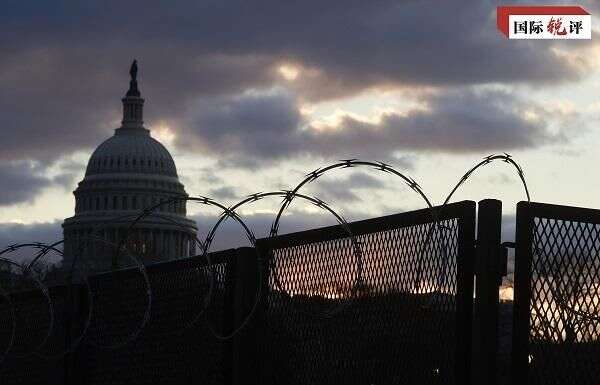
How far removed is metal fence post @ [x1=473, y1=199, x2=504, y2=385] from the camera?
14.5 metres

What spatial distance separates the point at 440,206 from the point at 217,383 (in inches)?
240

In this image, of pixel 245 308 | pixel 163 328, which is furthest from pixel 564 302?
pixel 163 328

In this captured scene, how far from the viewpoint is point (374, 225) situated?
1669 centimetres

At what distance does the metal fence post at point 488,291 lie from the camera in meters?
14.5

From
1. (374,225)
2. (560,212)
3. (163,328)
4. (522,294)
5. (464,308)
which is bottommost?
(464,308)

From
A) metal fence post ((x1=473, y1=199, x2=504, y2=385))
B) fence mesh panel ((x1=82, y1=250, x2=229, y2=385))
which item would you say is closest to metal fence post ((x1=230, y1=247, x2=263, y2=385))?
fence mesh panel ((x1=82, y1=250, x2=229, y2=385))

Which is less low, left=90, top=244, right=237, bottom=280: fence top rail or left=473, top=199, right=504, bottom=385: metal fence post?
left=90, top=244, right=237, bottom=280: fence top rail

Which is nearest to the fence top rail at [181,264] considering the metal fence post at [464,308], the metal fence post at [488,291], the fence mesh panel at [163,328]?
the fence mesh panel at [163,328]

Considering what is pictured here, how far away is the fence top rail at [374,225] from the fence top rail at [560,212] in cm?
56

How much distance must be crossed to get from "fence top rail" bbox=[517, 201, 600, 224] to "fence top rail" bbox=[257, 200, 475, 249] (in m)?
0.56

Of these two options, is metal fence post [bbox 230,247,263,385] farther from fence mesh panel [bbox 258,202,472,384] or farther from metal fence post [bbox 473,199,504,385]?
metal fence post [bbox 473,199,504,385]

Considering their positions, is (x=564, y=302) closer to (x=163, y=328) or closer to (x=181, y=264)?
(x=181, y=264)

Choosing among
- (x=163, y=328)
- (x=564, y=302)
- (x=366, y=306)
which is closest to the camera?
(x=564, y=302)

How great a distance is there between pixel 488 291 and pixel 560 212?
38.5 inches
